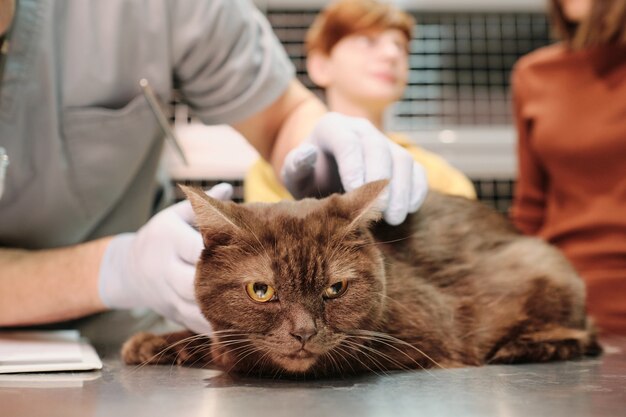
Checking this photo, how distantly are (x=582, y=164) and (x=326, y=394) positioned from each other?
1.34 metres

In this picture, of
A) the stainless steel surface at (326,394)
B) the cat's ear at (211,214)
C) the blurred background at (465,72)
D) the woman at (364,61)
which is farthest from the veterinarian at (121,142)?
the blurred background at (465,72)

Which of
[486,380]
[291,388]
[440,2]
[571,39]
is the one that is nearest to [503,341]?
[486,380]

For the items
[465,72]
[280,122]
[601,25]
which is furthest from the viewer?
[465,72]

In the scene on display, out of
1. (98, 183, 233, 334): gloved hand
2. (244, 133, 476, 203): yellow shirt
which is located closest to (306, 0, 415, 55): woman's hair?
(244, 133, 476, 203): yellow shirt

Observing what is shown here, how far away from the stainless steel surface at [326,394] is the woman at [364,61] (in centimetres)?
116

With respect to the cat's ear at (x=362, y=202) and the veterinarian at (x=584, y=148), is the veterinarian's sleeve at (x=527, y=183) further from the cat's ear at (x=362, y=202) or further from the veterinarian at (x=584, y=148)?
the cat's ear at (x=362, y=202)

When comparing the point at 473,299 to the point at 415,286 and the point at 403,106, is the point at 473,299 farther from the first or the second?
the point at 403,106

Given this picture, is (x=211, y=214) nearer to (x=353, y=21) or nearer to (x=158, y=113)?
(x=158, y=113)

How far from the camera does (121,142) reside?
1.27m

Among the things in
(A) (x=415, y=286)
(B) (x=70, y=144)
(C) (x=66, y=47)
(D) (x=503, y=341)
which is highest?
(C) (x=66, y=47)

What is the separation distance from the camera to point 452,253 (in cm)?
116

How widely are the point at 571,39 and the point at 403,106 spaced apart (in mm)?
859

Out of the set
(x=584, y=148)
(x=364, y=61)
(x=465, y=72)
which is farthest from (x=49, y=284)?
(x=465, y=72)

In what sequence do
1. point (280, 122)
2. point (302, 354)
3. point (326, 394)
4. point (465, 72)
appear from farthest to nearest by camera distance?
1. point (465, 72)
2. point (280, 122)
3. point (302, 354)
4. point (326, 394)
